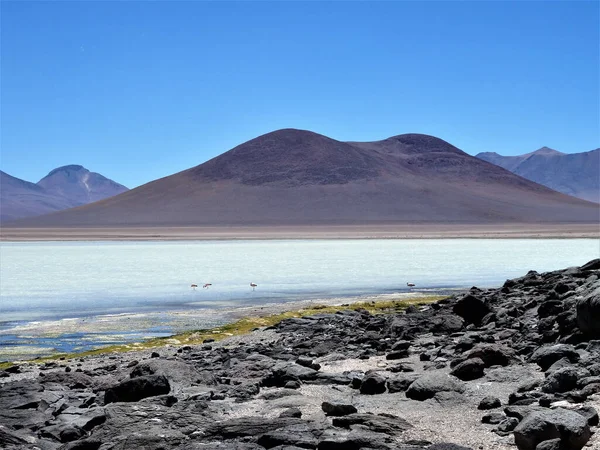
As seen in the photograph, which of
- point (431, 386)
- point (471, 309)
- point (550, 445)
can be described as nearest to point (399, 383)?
point (431, 386)

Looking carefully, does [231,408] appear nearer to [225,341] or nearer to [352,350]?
[352,350]

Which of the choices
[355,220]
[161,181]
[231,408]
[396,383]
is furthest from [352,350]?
[161,181]

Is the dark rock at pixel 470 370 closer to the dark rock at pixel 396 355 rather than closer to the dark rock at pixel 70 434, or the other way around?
the dark rock at pixel 396 355

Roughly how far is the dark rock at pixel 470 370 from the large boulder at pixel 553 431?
2.82 metres

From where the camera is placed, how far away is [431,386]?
9.17m

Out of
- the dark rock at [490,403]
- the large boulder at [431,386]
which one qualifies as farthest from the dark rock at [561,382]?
the large boulder at [431,386]

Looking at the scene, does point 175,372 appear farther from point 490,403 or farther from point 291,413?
point 490,403

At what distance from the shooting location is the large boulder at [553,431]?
677 centimetres

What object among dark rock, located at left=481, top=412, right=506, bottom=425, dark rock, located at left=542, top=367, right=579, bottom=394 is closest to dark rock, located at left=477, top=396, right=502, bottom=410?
dark rock, located at left=481, top=412, right=506, bottom=425

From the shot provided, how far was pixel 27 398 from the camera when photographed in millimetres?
9438

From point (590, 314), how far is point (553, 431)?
3.96 m

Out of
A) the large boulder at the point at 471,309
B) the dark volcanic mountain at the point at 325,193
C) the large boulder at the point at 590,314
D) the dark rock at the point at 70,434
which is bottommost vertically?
the dark rock at the point at 70,434

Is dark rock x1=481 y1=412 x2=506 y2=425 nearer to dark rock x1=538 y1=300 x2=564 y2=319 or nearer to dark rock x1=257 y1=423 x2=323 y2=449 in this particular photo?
dark rock x1=257 y1=423 x2=323 y2=449

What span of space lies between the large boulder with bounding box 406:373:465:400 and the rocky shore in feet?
0.05
